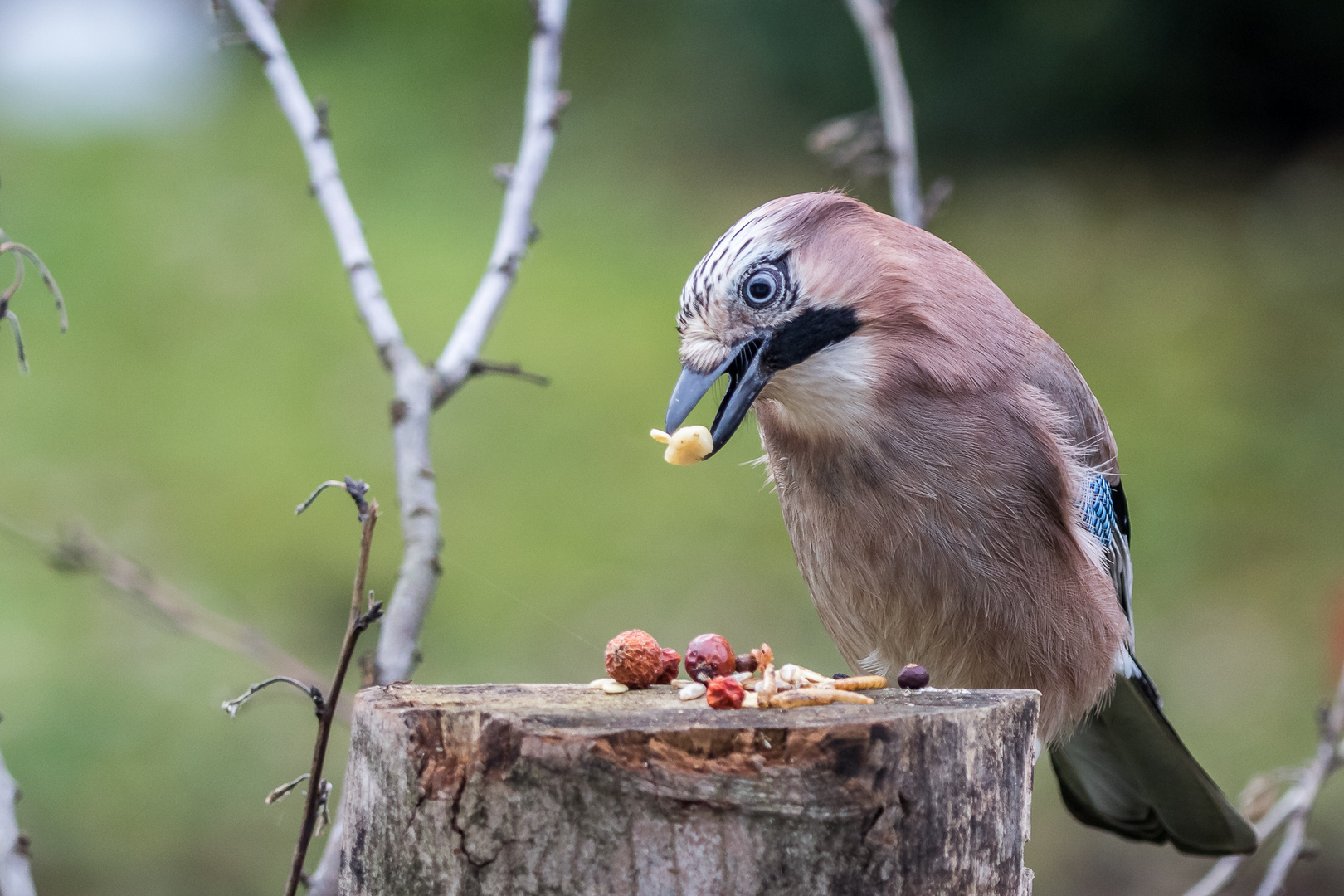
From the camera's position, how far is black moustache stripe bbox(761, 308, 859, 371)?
208 centimetres

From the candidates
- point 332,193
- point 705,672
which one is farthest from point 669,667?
point 332,193

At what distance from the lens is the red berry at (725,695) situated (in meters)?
1.59

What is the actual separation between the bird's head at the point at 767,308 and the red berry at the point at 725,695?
0.48 m

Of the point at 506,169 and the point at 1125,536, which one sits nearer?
the point at 506,169

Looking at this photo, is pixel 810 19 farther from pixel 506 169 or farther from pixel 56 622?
pixel 506 169

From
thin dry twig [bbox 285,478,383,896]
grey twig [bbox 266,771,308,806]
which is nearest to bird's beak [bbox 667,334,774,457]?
thin dry twig [bbox 285,478,383,896]

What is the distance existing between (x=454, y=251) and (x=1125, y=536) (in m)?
5.77

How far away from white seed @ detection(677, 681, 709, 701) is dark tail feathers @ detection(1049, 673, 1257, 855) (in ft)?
4.12

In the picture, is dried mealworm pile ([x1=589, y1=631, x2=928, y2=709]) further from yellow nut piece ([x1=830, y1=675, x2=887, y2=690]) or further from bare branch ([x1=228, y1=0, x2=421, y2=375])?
bare branch ([x1=228, y1=0, x2=421, y2=375])

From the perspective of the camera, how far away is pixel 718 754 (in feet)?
4.74

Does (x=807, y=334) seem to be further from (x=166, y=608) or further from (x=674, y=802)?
(x=166, y=608)

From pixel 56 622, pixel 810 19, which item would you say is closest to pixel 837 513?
pixel 56 622

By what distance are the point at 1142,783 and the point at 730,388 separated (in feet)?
4.48

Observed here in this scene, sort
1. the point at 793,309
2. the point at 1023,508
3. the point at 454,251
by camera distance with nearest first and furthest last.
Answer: the point at 793,309 < the point at 1023,508 < the point at 454,251
